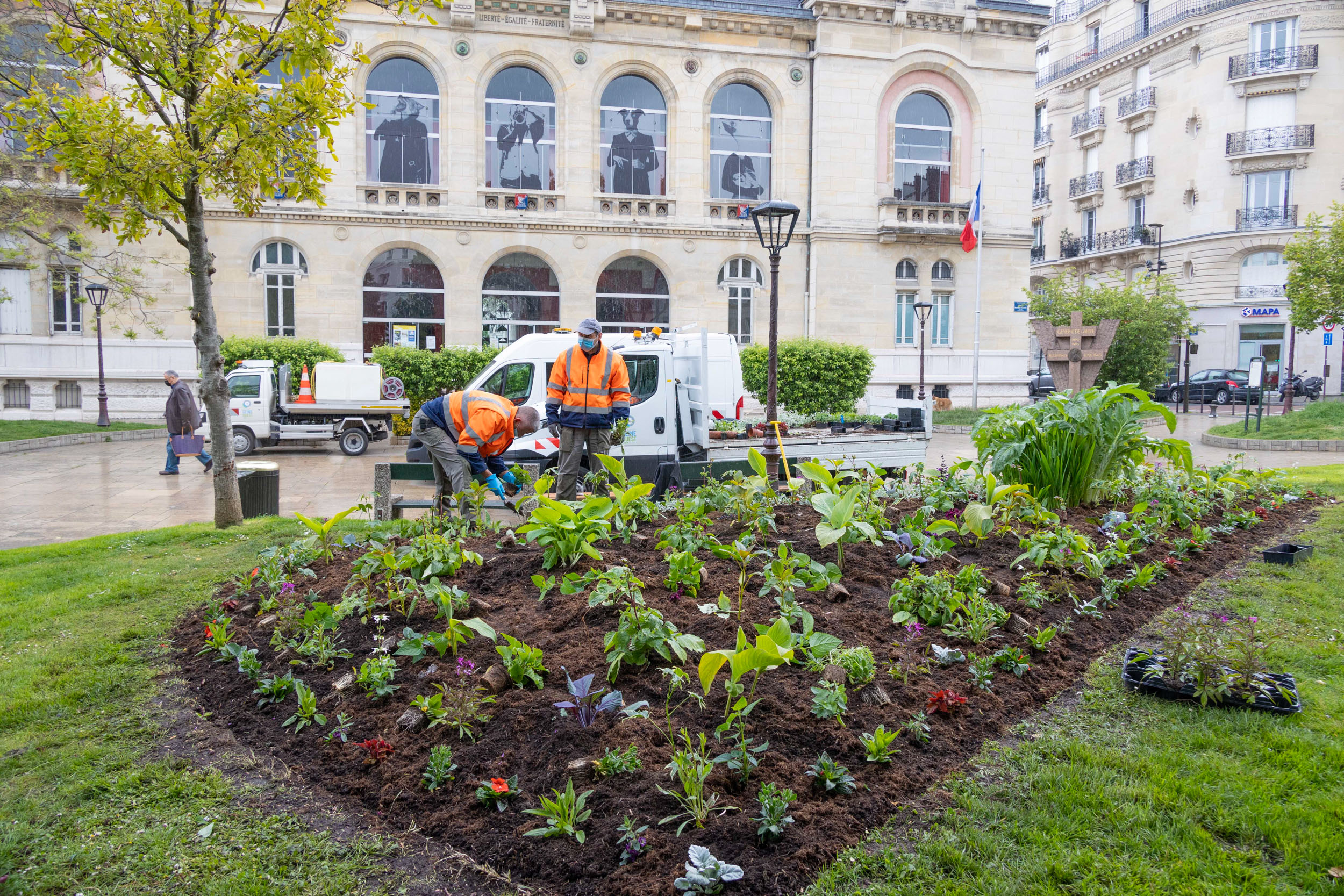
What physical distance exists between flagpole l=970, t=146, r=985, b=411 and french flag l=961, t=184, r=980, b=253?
0.13ft

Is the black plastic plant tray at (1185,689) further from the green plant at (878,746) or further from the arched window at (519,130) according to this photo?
the arched window at (519,130)

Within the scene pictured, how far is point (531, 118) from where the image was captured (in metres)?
28.0

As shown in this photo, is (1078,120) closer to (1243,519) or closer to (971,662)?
(1243,519)

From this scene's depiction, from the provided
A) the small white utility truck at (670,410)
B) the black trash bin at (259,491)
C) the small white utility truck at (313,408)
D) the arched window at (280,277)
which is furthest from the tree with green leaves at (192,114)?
the arched window at (280,277)

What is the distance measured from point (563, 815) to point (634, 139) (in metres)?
28.5

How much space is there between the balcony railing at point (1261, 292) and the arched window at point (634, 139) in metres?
33.1

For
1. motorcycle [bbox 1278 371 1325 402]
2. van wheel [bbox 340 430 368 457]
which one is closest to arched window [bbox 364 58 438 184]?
van wheel [bbox 340 430 368 457]

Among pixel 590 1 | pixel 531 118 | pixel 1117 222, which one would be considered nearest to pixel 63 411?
pixel 531 118

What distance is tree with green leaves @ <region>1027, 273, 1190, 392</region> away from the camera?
30.6 metres

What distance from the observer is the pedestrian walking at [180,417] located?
15.8 m

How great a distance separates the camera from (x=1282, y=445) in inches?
792

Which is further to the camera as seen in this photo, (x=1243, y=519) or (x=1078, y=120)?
(x=1078, y=120)

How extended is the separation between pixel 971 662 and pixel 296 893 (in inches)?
118

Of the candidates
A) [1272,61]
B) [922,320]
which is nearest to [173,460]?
[922,320]
